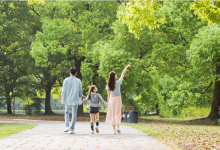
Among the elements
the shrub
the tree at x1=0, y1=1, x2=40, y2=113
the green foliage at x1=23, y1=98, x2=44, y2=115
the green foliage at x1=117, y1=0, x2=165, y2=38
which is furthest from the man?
the green foliage at x1=23, y1=98, x2=44, y2=115

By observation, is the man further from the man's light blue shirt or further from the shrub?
the shrub

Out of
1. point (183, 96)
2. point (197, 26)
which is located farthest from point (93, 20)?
point (183, 96)

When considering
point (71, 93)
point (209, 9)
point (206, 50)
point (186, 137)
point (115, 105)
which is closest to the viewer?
point (186, 137)

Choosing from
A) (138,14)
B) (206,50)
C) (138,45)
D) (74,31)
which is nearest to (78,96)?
(138,14)

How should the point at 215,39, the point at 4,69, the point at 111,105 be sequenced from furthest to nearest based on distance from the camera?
the point at 4,69 < the point at 215,39 < the point at 111,105

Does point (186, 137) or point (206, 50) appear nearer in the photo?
point (186, 137)

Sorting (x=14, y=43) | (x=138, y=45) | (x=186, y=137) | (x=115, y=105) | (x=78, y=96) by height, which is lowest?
(x=186, y=137)

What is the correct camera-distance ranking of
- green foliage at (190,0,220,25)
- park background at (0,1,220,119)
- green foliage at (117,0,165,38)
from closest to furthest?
green foliage at (190,0,220,25) → green foliage at (117,0,165,38) → park background at (0,1,220,119)

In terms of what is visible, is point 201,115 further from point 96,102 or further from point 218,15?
point 96,102

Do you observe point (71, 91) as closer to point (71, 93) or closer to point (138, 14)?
point (71, 93)

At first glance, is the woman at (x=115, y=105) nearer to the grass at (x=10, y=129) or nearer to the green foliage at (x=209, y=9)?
the grass at (x=10, y=129)

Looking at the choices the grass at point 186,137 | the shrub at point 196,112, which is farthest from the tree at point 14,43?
the shrub at point 196,112

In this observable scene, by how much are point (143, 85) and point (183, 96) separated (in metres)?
5.02

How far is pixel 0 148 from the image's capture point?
219 inches
